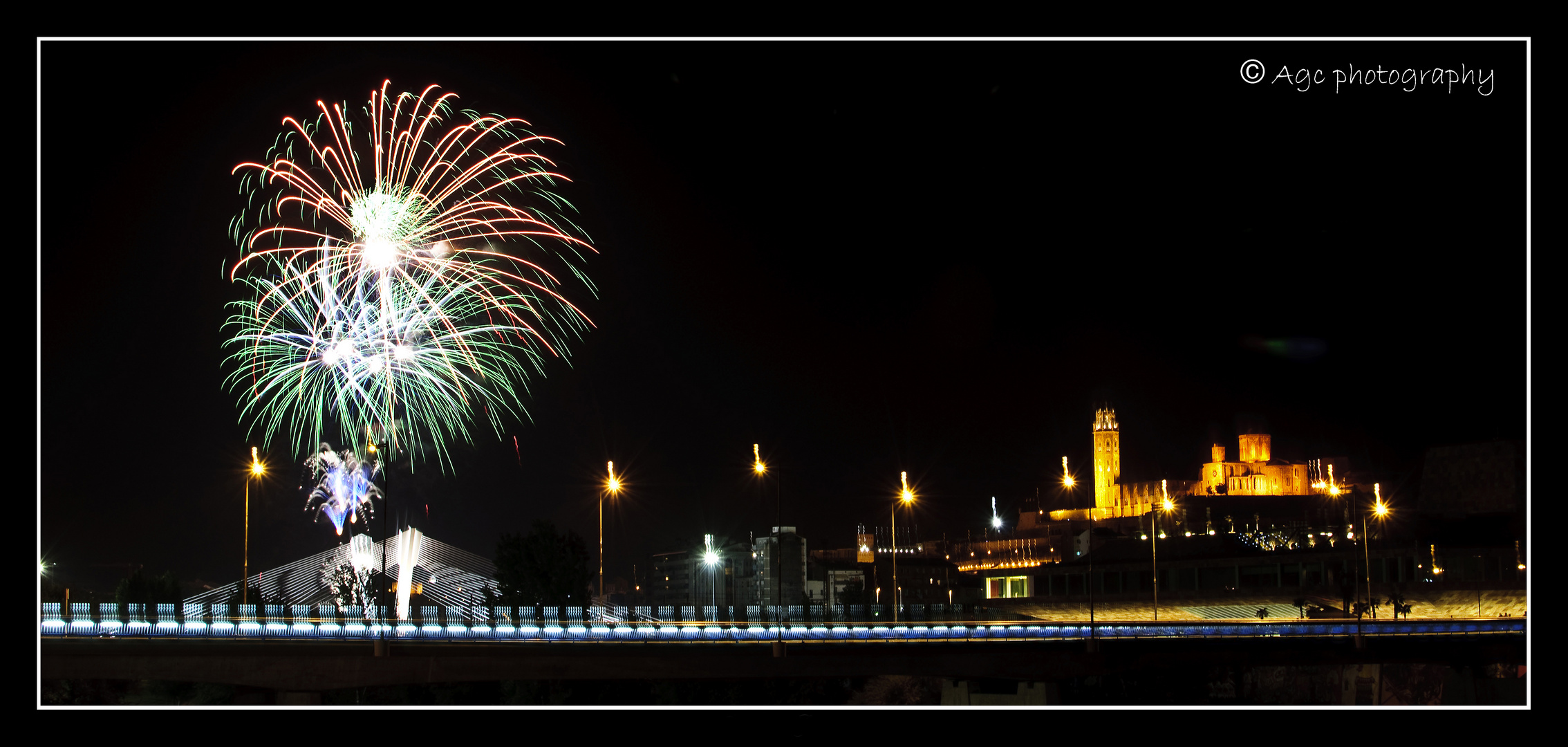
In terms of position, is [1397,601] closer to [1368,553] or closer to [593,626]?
[1368,553]

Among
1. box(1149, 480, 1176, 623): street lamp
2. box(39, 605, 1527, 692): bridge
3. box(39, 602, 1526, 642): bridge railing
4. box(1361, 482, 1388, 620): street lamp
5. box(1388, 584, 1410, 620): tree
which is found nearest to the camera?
box(39, 605, 1527, 692): bridge

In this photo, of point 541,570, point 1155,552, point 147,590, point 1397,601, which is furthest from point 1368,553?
point 147,590

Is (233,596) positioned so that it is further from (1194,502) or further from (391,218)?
(1194,502)

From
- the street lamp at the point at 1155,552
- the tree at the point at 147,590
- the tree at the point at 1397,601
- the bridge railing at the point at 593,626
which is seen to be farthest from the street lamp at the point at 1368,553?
the tree at the point at 147,590

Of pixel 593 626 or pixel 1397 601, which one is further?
pixel 1397 601

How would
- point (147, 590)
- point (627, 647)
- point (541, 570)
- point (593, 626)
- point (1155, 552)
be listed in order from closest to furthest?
point (627, 647)
point (593, 626)
point (541, 570)
point (147, 590)
point (1155, 552)

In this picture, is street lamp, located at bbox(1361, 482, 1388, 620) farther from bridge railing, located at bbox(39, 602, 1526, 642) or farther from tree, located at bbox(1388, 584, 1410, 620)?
bridge railing, located at bbox(39, 602, 1526, 642)

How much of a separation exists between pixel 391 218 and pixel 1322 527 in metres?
134

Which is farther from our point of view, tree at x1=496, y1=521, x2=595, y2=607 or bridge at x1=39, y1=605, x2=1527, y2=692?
tree at x1=496, y1=521, x2=595, y2=607

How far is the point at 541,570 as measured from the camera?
89.2 m

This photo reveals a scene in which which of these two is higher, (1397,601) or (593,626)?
(593,626)

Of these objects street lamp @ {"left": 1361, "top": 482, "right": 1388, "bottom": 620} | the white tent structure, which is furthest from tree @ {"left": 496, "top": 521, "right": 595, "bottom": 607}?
street lamp @ {"left": 1361, "top": 482, "right": 1388, "bottom": 620}

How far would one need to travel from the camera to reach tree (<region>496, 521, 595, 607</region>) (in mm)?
88625

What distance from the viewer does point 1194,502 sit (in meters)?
194
